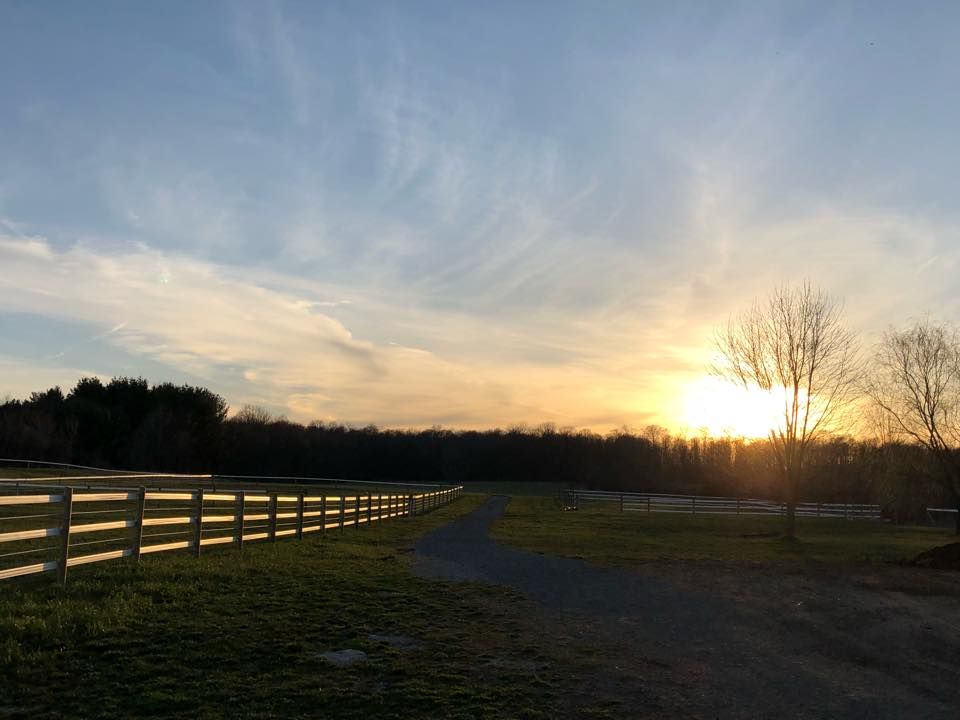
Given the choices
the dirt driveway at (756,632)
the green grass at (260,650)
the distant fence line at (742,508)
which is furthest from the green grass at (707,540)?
the green grass at (260,650)

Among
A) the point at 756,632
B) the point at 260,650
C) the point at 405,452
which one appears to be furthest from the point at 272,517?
the point at 405,452

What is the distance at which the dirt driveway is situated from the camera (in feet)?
22.4

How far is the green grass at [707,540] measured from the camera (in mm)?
19734

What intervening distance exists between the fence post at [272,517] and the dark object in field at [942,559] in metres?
15.2

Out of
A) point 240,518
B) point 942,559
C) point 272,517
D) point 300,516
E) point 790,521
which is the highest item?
point 240,518

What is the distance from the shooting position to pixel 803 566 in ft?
58.4

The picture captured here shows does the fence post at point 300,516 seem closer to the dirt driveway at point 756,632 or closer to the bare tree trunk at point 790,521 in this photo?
the dirt driveway at point 756,632

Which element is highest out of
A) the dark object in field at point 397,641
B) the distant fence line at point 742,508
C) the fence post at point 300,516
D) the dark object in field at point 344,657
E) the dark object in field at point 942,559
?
the fence post at point 300,516

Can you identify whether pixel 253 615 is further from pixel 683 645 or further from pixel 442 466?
pixel 442 466

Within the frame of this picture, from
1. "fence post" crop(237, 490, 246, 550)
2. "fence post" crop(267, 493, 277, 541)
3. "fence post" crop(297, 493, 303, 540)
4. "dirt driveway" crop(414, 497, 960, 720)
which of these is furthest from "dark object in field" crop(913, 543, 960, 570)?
"fence post" crop(237, 490, 246, 550)

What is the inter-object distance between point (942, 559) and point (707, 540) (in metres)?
8.04

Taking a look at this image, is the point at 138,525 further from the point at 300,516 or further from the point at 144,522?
the point at 300,516

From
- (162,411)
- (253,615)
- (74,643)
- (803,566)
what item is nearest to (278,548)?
(253,615)

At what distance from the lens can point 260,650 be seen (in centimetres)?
739
